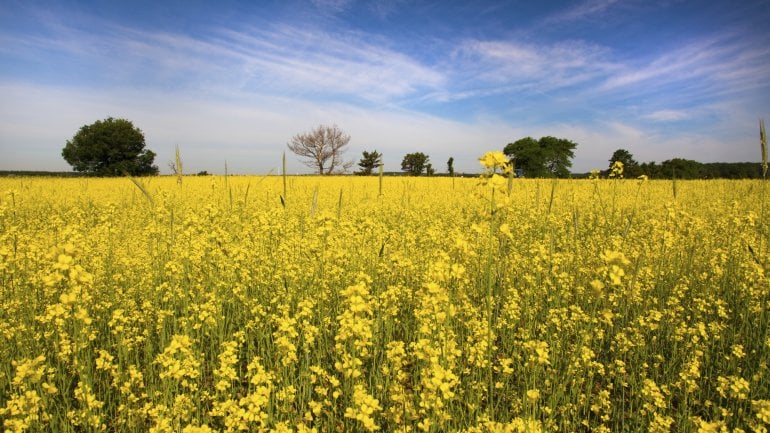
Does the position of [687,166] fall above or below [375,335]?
above

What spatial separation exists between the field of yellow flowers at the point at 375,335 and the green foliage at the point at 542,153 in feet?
167

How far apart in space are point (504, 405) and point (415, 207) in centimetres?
734

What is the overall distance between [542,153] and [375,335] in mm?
62097

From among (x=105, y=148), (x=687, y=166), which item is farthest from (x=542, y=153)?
(x=105, y=148)

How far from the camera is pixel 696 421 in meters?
2.16

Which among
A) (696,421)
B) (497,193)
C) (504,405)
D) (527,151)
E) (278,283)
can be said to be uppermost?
(527,151)

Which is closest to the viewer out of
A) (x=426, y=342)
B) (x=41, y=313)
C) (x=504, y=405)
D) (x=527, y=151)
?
(x=426, y=342)

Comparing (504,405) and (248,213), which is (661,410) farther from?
(248,213)

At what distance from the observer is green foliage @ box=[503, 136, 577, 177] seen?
56062 mm

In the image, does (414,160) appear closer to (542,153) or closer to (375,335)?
(542,153)

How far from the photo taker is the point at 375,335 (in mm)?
3092

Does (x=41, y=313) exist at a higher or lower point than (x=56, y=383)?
higher

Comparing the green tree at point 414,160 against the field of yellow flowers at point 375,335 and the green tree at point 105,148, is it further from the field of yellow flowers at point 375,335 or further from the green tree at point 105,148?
the field of yellow flowers at point 375,335

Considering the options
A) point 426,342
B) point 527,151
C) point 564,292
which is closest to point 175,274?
point 426,342
